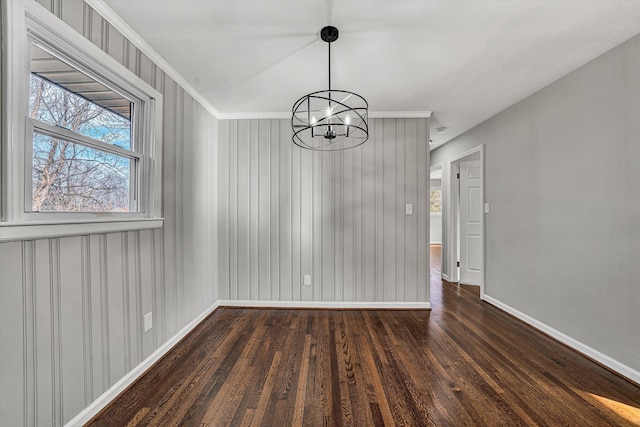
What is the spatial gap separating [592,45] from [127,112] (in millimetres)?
3426

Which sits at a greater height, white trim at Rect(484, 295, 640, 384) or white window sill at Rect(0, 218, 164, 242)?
white window sill at Rect(0, 218, 164, 242)

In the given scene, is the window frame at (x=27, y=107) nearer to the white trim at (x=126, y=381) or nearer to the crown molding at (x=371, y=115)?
the white trim at (x=126, y=381)

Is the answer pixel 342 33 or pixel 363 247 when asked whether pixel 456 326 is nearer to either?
pixel 363 247

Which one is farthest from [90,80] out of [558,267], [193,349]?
[558,267]

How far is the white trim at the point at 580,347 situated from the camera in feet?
6.18

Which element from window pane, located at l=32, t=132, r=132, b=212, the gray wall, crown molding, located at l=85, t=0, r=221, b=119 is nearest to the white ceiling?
crown molding, located at l=85, t=0, r=221, b=119

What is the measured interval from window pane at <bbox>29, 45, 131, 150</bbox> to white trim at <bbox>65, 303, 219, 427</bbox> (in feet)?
5.07

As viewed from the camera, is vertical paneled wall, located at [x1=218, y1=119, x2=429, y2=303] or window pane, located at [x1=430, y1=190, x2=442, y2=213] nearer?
vertical paneled wall, located at [x1=218, y1=119, x2=429, y2=303]

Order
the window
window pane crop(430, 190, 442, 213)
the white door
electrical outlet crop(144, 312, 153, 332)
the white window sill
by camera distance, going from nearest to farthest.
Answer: the white window sill, the window, electrical outlet crop(144, 312, 153, 332), the white door, window pane crop(430, 190, 442, 213)

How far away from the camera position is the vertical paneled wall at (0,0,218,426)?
1.19m

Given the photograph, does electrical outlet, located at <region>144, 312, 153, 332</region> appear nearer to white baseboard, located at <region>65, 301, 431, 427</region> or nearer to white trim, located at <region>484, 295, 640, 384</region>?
white baseboard, located at <region>65, 301, 431, 427</region>

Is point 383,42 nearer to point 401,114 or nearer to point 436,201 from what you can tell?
point 401,114

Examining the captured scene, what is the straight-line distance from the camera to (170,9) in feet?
5.45

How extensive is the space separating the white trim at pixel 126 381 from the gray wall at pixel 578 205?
11.3 ft
